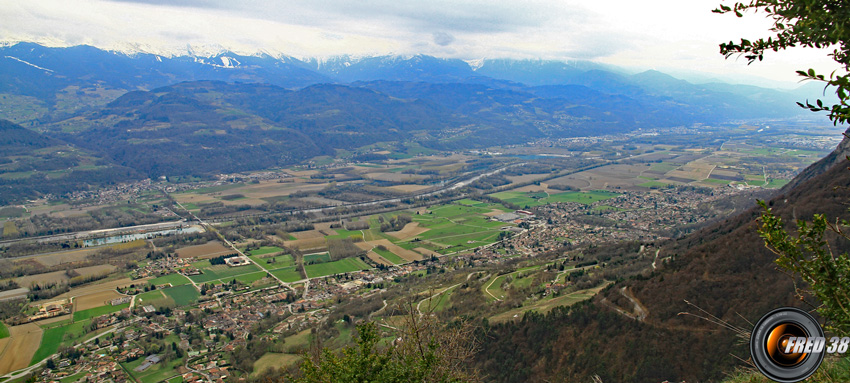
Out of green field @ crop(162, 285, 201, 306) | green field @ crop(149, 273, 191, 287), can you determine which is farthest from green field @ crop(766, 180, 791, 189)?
green field @ crop(149, 273, 191, 287)

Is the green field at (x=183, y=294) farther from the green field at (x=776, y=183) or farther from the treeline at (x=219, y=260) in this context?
the green field at (x=776, y=183)

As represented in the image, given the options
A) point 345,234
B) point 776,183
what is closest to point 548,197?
point 776,183

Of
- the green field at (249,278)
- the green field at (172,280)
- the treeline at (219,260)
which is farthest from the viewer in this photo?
the treeline at (219,260)

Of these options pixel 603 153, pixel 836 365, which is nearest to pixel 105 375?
pixel 836 365

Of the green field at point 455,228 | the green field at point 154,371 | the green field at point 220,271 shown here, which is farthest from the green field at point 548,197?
the green field at point 154,371

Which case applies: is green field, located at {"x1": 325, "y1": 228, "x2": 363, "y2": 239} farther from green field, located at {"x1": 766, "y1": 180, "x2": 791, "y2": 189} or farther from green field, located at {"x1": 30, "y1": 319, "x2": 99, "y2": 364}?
green field, located at {"x1": 766, "y1": 180, "x2": 791, "y2": 189}

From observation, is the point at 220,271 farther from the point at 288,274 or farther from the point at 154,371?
the point at 154,371

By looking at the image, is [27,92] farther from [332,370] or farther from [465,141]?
[332,370]
